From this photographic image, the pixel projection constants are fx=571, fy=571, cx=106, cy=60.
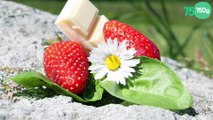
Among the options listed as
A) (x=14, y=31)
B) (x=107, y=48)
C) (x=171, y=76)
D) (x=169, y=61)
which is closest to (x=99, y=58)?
(x=107, y=48)

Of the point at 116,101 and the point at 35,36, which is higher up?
the point at 116,101

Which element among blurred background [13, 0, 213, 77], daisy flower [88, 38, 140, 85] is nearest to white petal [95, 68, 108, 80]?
daisy flower [88, 38, 140, 85]

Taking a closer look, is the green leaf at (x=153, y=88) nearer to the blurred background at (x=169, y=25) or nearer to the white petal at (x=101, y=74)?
the white petal at (x=101, y=74)

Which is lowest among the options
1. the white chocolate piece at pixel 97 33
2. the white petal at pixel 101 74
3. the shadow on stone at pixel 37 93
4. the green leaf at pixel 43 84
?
the shadow on stone at pixel 37 93

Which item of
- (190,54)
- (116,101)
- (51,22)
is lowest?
(190,54)

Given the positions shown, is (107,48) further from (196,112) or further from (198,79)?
(198,79)

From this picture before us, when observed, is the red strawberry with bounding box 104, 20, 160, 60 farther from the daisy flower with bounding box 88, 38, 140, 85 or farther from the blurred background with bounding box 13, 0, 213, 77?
the blurred background with bounding box 13, 0, 213, 77

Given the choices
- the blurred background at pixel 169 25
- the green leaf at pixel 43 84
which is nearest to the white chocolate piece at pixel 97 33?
the green leaf at pixel 43 84
